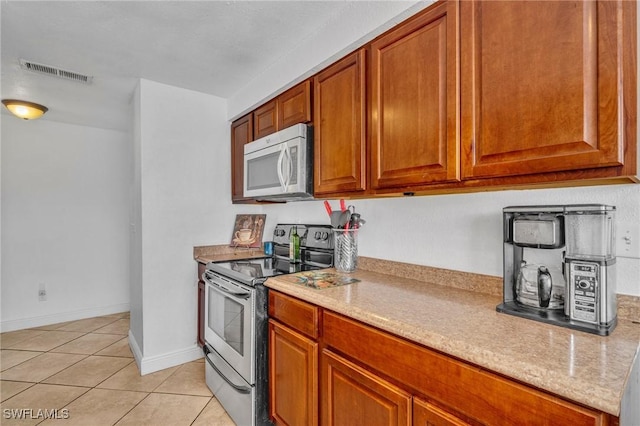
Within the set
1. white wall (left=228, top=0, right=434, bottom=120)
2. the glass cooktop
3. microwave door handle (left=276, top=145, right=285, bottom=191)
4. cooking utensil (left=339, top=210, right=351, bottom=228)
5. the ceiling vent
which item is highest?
the ceiling vent

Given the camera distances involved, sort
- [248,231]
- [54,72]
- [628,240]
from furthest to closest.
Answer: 1. [248,231]
2. [54,72]
3. [628,240]

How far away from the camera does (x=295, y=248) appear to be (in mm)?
2434

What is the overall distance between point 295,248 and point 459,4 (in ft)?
5.87

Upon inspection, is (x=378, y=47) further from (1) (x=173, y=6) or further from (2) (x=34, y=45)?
(2) (x=34, y=45)

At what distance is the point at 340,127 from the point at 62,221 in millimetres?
3787

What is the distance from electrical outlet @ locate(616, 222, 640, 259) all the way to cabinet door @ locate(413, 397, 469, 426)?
2.61 ft

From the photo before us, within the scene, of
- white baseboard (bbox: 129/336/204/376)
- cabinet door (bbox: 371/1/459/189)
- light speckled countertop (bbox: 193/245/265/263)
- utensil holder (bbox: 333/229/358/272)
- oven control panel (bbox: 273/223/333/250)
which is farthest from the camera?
light speckled countertop (bbox: 193/245/265/263)

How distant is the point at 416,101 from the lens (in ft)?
4.41

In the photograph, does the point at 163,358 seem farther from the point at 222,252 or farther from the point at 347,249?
the point at 347,249

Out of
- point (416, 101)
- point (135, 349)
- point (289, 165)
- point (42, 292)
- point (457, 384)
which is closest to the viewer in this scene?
point (457, 384)

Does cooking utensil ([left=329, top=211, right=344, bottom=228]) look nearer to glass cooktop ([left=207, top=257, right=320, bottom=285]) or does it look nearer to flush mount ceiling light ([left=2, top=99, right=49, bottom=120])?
glass cooktop ([left=207, top=257, right=320, bottom=285])

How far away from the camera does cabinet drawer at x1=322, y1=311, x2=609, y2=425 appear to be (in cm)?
74

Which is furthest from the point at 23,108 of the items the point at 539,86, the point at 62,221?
the point at 539,86

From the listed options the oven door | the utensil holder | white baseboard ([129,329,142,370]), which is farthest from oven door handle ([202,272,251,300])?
white baseboard ([129,329,142,370])
